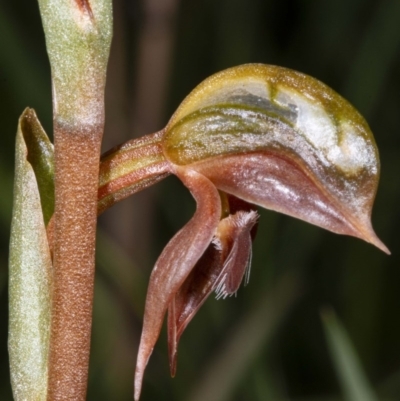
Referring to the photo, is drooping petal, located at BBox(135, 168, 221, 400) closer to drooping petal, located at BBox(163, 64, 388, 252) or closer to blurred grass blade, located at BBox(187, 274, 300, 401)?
drooping petal, located at BBox(163, 64, 388, 252)

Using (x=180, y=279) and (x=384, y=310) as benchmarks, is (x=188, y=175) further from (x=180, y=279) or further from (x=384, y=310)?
(x=384, y=310)

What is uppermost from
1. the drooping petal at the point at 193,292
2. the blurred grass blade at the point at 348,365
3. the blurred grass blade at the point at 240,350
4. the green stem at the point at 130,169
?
the green stem at the point at 130,169

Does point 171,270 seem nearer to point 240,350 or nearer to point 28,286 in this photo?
point 28,286

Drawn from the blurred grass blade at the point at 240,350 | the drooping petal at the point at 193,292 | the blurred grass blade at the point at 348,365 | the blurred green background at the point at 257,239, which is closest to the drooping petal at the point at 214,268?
the drooping petal at the point at 193,292

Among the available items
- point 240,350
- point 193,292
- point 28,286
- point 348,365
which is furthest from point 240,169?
point 240,350

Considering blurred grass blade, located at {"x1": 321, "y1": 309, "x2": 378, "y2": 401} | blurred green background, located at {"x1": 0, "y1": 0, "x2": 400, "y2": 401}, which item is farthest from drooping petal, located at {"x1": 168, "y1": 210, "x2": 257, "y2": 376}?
Answer: blurred green background, located at {"x1": 0, "y1": 0, "x2": 400, "y2": 401}

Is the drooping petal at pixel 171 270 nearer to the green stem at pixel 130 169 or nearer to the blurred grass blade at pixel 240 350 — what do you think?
the green stem at pixel 130 169
